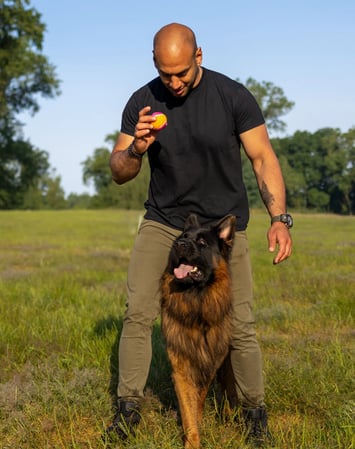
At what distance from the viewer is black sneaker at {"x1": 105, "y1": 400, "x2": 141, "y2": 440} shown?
146 inches

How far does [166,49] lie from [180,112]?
48 cm

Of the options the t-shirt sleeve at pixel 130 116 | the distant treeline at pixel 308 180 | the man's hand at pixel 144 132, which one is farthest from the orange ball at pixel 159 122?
the distant treeline at pixel 308 180

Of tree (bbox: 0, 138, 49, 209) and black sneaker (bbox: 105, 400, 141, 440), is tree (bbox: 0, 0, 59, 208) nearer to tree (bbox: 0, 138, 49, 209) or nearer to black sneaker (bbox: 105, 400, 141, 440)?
tree (bbox: 0, 138, 49, 209)

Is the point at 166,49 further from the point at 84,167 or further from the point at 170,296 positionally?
the point at 84,167

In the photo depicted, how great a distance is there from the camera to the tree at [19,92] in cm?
2870

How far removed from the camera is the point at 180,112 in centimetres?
396

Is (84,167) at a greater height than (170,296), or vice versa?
(84,167)

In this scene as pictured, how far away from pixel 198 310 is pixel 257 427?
0.91 m

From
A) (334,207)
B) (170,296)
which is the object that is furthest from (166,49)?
(334,207)

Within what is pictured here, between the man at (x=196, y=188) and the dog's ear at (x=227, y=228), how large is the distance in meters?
0.20

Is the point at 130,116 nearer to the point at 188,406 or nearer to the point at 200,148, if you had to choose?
the point at 200,148

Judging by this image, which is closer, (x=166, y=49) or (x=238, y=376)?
(x=166, y=49)

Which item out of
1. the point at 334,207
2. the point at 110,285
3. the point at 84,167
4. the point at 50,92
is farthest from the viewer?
the point at 84,167

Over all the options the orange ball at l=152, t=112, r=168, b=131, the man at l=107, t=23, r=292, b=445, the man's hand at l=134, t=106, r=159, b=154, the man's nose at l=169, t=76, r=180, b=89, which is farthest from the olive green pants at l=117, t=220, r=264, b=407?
the man's nose at l=169, t=76, r=180, b=89
